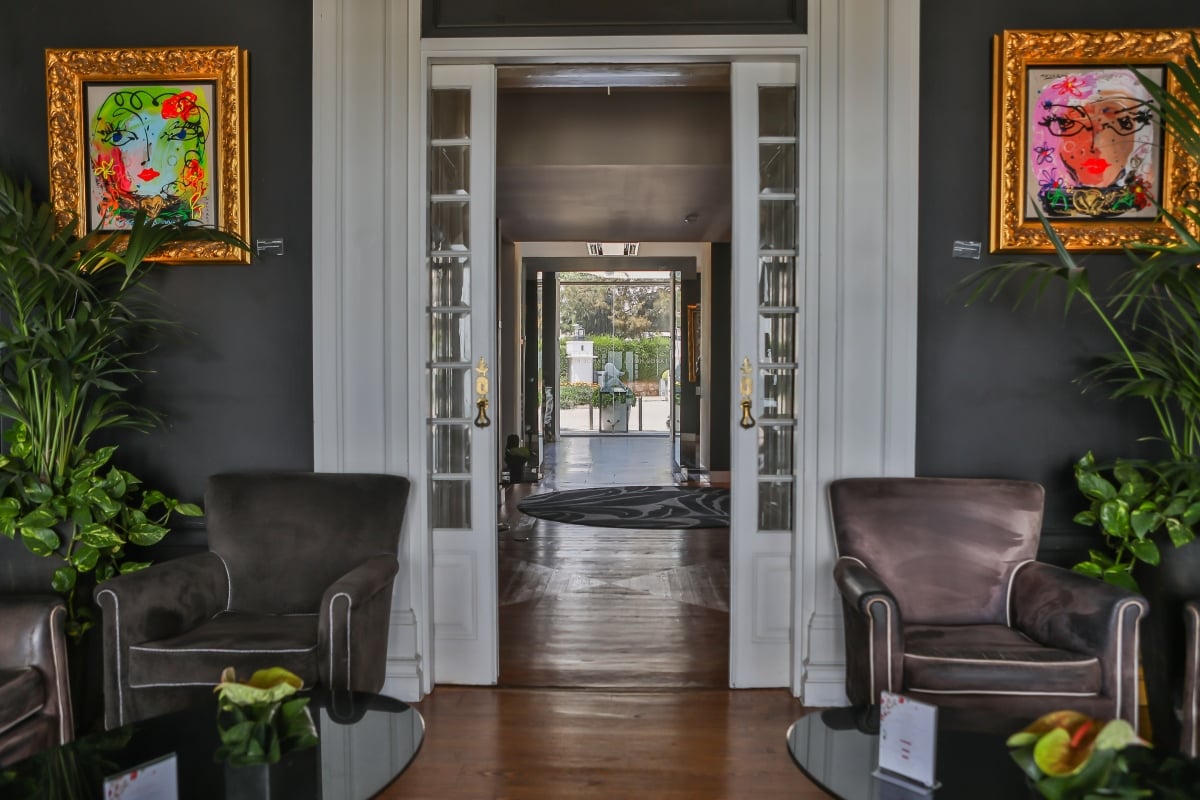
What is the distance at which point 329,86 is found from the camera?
3.50 meters

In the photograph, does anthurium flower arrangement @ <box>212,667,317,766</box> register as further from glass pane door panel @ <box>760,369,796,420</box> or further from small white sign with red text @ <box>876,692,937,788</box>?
glass pane door panel @ <box>760,369,796,420</box>

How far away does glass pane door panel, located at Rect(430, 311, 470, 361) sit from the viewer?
146 inches

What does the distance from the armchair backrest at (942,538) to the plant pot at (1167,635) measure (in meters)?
0.41

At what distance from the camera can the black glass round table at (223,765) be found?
1.79 m

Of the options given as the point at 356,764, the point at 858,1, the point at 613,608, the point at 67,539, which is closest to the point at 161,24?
the point at 67,539

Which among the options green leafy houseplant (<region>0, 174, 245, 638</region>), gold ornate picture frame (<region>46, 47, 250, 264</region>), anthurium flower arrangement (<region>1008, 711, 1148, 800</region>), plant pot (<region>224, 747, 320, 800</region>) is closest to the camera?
anthurium flower arrangement (<region>1008, 711, 1148, 800</region>)

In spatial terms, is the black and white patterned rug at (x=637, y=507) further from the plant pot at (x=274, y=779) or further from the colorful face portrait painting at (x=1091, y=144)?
the plant pot at (x=274, y=779)

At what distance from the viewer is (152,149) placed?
357 cm

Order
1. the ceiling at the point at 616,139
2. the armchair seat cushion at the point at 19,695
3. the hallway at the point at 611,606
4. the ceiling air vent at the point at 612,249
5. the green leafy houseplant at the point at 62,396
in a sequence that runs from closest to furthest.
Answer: the armchair seat cushion at the point at 19,695 → the green leafy houseplant at the point at 62,396 → the hallway at the point at 611,606 → the ceiling at the point at 616,139 → the ceiling air vent at the point at 612,249

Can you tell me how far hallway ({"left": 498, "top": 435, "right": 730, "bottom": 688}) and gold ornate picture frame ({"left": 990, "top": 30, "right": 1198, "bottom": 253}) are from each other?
221cm

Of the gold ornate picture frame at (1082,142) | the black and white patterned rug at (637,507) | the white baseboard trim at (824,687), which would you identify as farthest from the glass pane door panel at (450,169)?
the black and white patterned rug at (637,507)

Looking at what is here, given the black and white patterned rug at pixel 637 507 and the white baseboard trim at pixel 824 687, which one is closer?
the white baseboard trim at pixel 824 687

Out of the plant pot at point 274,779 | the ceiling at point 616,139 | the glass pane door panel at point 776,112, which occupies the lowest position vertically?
the plant pot at point 274,779

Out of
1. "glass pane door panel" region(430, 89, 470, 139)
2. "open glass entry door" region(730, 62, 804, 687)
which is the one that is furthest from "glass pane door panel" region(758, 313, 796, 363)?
"glass pane door panel" region(430, 89, 470, 139)
